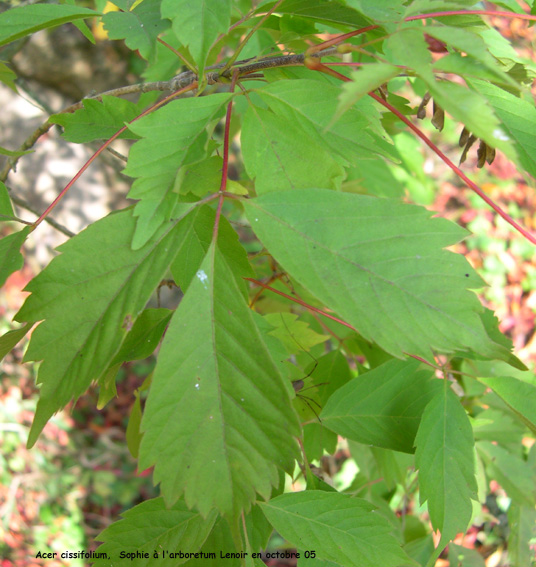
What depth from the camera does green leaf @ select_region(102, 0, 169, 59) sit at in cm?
77

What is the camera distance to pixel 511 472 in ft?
3.64

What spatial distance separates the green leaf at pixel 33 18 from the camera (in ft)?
2.19

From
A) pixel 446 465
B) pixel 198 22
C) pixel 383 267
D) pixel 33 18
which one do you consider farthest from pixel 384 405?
pixel 33 18

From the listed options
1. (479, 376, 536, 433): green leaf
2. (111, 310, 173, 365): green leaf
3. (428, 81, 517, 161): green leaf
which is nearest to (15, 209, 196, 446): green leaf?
(111, 310, 173, 365): green leaf

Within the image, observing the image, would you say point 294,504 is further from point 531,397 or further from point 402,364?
point 531,397

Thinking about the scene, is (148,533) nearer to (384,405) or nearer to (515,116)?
(384,405)

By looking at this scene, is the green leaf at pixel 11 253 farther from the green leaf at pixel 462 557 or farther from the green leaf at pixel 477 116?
the green leaf at pixel 462 557

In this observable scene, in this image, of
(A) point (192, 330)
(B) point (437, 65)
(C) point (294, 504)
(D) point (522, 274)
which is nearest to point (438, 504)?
(C) point (294, 504)

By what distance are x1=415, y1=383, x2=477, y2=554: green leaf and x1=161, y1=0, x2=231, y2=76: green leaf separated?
64 centimetres

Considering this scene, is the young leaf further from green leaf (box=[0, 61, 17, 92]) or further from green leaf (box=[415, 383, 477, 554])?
green leaf (box=[415, 383, 477, 554])

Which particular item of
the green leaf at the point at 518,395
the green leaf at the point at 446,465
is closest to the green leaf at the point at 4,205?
the green leaf at the point at 446,465

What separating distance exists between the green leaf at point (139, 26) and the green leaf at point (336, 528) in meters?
0.77

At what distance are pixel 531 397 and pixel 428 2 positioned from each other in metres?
0.65

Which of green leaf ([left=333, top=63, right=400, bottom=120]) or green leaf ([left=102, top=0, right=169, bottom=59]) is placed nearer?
green leaf ([left=333, top=63, right=400, bottom=120])
